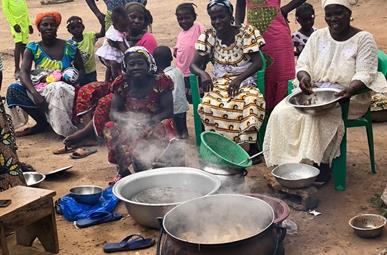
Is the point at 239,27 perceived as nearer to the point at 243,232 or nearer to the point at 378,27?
the point at 243,232

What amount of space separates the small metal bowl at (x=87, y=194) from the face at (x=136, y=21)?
6.78ft

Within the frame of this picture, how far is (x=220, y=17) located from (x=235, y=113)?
2.97 feet

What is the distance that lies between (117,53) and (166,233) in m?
3.48

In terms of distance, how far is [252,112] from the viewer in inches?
194

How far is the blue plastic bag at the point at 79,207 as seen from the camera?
14.3 feet

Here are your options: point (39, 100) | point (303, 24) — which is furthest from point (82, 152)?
point (303, 24)

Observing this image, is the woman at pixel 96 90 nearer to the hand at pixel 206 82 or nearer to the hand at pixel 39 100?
the hand at pixel 39 100

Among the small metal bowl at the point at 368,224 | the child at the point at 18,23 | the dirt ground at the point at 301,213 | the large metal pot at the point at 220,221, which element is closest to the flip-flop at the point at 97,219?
the dirt ground at the point at 301,213

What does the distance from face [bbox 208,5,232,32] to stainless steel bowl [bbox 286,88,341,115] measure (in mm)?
1121

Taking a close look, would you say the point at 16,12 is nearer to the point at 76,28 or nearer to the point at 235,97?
the point at 76,28

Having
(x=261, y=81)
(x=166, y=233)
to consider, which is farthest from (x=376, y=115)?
(x=166, y=233)

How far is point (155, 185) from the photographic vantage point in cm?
432

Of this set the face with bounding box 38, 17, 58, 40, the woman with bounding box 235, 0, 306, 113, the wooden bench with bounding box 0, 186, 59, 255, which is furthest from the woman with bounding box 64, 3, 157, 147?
the wooden bench with bounding box 0, 186, 59, 255

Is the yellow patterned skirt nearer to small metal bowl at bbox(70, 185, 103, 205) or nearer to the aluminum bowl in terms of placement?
the aluminum bowl
